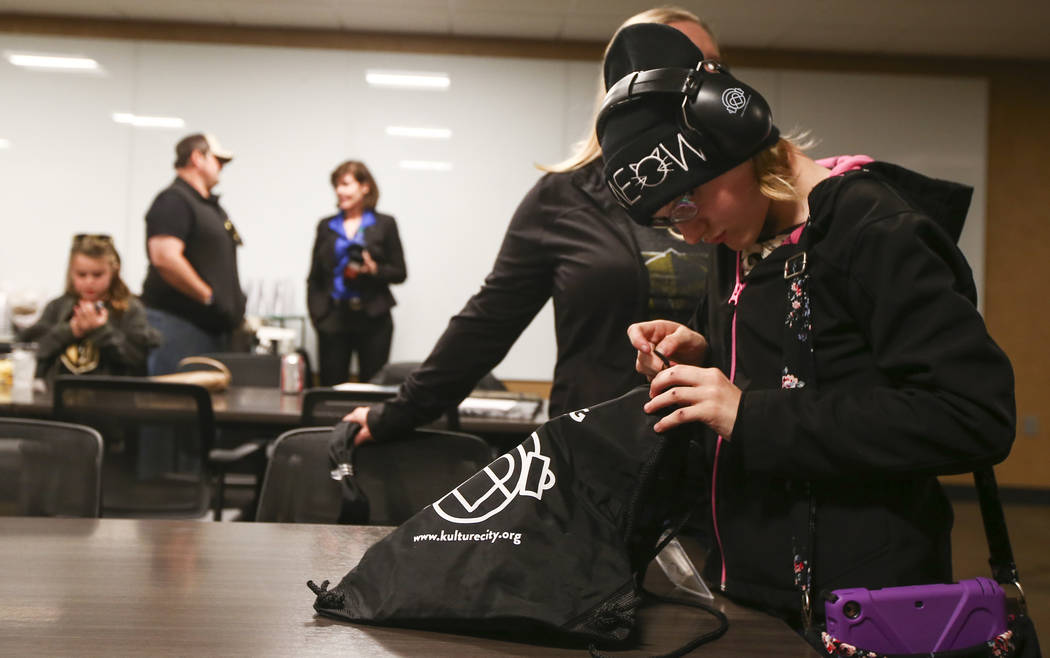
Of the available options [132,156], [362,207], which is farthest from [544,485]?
[132,156]

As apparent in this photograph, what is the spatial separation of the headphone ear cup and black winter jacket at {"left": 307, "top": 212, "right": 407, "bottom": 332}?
445cm

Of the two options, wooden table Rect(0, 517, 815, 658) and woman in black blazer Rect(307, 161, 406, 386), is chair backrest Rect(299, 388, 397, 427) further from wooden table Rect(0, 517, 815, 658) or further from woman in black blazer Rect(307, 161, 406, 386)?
woman in black blazer Rect(307, 161, 406, 386)

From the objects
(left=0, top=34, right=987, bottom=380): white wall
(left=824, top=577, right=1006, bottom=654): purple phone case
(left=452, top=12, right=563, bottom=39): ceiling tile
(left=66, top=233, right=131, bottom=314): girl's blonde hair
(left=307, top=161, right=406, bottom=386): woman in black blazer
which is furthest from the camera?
(left=0, top=34, right=987, bottom=380): white wall

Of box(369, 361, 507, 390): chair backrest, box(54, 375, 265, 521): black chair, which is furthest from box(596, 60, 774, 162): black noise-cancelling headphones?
box(369, 361, 507, 390): chair backrest

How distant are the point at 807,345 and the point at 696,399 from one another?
6.0 inches

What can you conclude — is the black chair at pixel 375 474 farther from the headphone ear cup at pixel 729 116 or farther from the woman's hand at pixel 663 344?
the headphone ear cup at pixel 729 116

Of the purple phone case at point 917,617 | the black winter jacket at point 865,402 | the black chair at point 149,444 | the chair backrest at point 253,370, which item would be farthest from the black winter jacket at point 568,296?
the chair backrest at point 253,370

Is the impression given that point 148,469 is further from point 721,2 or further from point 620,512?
point 721,2

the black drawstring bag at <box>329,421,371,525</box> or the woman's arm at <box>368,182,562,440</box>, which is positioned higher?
the woman's arm at <box>368,182,562,440</box>

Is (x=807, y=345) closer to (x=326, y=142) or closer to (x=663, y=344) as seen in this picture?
(x=663, y=344)

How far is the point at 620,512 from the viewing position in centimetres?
89

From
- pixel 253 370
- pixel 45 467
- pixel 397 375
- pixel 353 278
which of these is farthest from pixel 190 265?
pixel 45 467

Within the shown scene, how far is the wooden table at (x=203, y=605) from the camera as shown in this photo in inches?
32.7

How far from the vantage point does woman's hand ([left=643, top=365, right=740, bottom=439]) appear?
89 centimetres
